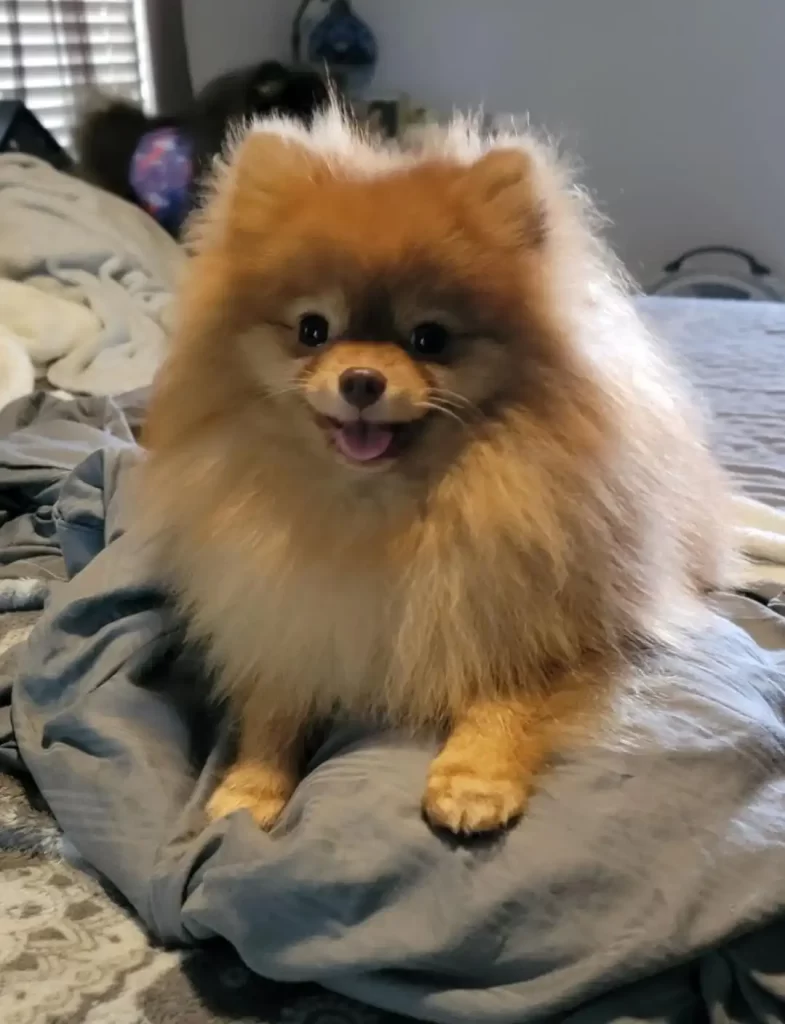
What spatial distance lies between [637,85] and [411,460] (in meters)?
3.51

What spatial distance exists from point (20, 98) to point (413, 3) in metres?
1.67

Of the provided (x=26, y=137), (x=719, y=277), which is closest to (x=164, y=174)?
(x=26, y=137)

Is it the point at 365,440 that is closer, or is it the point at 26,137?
the point at 365,440

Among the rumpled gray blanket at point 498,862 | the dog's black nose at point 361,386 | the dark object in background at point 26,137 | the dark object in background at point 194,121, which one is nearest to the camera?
the rumpled gray blanket at point 498,862

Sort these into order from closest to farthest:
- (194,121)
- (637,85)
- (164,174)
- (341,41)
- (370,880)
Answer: (370,880)
(164,174)
(194,121)
(341,41)
(637,85)

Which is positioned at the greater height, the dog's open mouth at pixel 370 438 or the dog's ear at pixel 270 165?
the dog's ear at pixel 270 165

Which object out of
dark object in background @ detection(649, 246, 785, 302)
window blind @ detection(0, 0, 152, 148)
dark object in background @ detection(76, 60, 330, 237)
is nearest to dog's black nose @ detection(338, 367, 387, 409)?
dark object in background @ detection(76, 60, 330, 237)

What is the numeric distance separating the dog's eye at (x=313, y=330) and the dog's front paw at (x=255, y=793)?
44 centimetres

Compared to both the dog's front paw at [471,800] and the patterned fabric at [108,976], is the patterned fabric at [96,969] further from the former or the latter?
the dog's front paw at [471,800]

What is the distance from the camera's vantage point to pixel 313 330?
106 centimetres

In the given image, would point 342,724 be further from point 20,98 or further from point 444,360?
point 20,98

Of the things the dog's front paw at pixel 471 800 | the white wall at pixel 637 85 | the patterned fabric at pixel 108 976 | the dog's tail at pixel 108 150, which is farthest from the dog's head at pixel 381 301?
the white wall at pixel 637 85

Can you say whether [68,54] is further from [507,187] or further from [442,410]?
[442,410]

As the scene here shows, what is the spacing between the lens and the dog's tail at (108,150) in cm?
313
